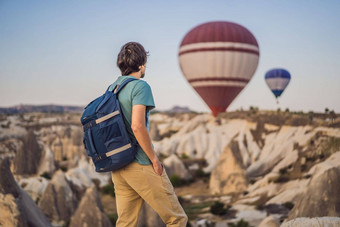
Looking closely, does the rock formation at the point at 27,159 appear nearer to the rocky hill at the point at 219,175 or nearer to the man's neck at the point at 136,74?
the rocky hill at the point at 219,175

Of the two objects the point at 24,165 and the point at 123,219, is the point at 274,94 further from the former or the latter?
the point at 123,219

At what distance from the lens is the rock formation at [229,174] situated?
80.8 feet

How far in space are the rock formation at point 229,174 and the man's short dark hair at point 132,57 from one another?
22.4 metres

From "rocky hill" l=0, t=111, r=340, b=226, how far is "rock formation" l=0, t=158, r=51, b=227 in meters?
0.02

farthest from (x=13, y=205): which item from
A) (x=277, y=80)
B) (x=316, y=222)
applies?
(x=277, y=80)

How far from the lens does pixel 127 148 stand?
8.42 ft

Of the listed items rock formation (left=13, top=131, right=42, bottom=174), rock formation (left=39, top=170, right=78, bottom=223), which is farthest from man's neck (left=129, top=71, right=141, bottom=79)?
rock formation (left=13, top=131, right=42, bottom=174)

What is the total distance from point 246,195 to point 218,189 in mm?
6384

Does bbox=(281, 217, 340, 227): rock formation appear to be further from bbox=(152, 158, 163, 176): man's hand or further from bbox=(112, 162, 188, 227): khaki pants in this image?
bbox=(152, 158, 163, 176): man's hand

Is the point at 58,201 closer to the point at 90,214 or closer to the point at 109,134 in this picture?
the point at 90,214

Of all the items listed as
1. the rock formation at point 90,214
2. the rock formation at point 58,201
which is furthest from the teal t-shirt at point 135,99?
the rock formation at point 58,201

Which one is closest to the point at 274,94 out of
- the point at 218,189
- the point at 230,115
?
the point at 230,115

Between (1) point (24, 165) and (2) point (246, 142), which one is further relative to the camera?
(2) point (246, 142)

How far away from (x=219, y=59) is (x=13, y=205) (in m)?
20.0
